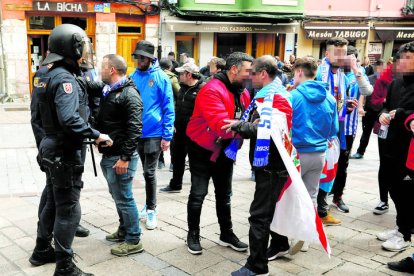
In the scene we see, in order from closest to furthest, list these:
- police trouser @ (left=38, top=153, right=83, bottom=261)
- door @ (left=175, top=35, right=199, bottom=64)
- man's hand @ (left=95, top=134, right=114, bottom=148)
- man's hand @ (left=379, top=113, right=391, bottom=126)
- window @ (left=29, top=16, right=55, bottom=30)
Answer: police trouser @ (left=38, top=153, right=83, bottom=261), man's hand @ (left=95, top=134, right=114, bottom=148), man's hand @ (left=379, top=113, right=391, bottom=126), window @ (left=29, top=16, right=55, bottom=30), door @ (left=175, top=35, right=199, bottom=64)

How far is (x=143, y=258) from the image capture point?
427 cm

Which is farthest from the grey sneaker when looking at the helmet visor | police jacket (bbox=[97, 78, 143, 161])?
the helmet visor

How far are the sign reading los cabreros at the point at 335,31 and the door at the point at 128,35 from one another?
24.1ft

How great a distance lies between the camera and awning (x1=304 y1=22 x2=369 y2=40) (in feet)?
62.7

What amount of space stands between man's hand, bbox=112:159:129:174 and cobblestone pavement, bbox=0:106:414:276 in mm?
867

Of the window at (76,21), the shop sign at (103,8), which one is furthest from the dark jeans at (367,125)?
the window at (76,21)

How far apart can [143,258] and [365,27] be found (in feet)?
60.7

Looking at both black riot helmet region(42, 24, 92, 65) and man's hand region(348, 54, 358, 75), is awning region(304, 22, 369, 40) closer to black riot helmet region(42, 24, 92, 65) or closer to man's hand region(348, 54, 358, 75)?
man's hand region(348, 54, 358, 75)

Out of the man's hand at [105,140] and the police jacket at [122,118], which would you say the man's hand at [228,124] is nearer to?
the police jacket at [122,118]

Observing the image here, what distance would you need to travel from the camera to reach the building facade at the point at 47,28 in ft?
47.5

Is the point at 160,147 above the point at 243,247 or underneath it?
above

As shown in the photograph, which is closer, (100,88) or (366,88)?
(100,88)

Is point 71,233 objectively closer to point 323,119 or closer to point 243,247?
point 243,247

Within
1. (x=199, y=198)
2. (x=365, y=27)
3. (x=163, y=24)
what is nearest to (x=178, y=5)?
(x=163, y=24)
